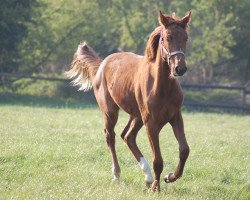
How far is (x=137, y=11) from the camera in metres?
34.8

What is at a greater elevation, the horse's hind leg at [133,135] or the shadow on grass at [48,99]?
the horse's hind leg at [133,135]

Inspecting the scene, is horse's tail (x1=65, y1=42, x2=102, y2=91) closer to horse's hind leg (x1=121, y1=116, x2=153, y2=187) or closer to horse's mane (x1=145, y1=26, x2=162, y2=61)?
horse's hind leg (x1=121, y1=116, x2=153, y2=187)

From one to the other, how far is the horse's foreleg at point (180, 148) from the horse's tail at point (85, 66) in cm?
315

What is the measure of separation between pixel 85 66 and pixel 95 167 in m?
2.35

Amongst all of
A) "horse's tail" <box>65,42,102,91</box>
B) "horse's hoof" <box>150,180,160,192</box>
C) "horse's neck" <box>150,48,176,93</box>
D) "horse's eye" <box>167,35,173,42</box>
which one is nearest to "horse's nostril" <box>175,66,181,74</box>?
"horse's eye" <box>167,35,173,42</box>

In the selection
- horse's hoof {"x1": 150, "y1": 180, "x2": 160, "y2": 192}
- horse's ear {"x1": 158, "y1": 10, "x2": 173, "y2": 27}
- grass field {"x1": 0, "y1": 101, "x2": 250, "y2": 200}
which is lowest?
grass field {"x1": 0, "y1": 101, "x2": 250, "y2": 200}

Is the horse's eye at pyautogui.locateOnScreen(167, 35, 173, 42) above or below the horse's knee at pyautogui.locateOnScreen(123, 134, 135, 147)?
above

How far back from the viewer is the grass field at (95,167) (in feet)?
22.6

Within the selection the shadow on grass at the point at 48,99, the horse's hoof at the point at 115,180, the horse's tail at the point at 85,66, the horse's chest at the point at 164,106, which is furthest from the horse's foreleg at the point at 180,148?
the shadow on grass at the point at 48,99

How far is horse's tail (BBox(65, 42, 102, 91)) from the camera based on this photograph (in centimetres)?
1030

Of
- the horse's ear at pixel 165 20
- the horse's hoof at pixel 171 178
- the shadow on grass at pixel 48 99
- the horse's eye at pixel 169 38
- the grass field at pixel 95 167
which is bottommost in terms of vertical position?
the shadow on grass at pixel 48 99

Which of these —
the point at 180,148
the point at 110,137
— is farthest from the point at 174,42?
the point at 110,137

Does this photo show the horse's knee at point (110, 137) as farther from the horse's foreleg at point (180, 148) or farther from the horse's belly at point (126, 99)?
Answer: the horse's foreleg at point (180, 148)

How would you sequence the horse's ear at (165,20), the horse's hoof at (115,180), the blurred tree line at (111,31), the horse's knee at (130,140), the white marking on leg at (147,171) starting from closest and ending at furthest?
the horse's ear at (165,20) < the white marking on leg at (147,171) < the horse's hoof at (115,180) < the horse's knee at (130,140) < the blurred tree line at (111,31)
